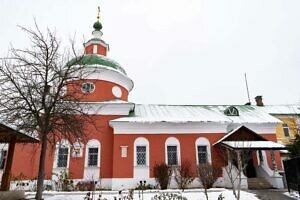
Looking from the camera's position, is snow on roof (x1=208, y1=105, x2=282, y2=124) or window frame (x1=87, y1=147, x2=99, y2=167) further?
snow on roof (x1=208, y1=105, x2=282, y2=124)

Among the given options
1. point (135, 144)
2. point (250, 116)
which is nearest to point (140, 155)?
point (135, 144)

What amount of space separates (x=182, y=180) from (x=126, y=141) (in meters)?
4.73

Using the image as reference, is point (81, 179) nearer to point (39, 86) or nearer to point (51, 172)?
point (51, 172)

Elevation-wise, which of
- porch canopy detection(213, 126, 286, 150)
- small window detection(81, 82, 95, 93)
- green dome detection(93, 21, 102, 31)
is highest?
green dome detection(93, 21, 102, 31)

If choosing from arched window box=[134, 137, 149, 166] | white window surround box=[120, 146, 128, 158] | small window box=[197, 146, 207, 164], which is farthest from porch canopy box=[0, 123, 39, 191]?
small window box=[197, 146, 207, 164]

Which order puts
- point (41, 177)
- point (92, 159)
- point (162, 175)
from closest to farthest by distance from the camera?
point (41, 177), point (162, 175), point (92, 159)

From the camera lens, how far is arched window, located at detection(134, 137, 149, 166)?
708 inches

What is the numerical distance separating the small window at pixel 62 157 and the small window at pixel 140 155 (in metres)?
4.96

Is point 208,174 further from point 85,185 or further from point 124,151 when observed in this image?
point 85,185

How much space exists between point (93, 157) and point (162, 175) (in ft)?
17.2

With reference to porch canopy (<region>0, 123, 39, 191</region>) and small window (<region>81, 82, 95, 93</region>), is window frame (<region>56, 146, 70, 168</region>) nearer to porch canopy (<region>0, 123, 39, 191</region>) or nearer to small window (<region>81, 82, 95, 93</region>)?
small window (<region>81, 82, 95, 93</region>)

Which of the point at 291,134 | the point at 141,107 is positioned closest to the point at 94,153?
the point at 141,107

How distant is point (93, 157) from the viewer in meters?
18.1

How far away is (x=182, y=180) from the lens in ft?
53.4
